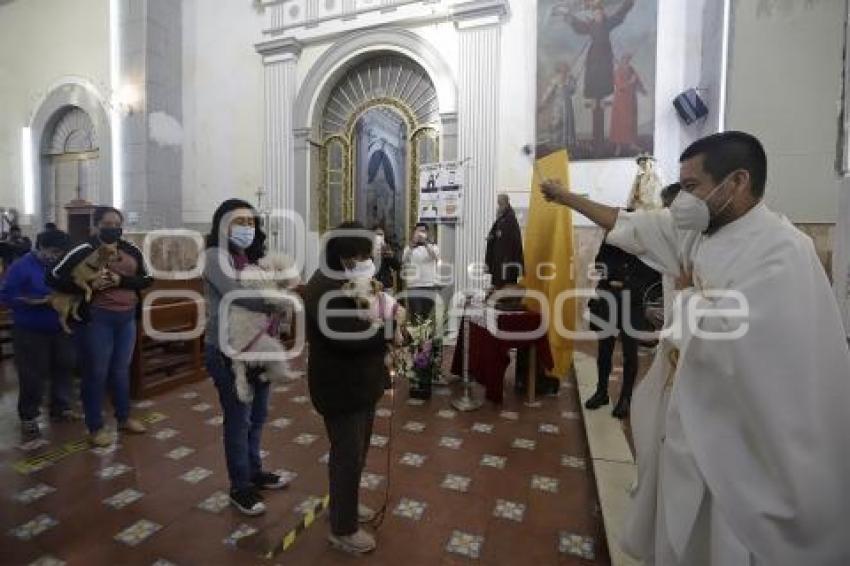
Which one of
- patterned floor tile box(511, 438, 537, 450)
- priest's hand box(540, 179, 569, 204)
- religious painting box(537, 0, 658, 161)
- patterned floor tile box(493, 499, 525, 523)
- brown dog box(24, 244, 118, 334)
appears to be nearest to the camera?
priest's hand box(540, 179, 569, 204)

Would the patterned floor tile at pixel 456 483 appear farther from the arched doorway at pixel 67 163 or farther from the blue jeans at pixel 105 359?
the arched doorway at pixel 67 163

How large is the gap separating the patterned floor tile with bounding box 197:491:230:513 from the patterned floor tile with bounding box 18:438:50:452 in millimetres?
1583

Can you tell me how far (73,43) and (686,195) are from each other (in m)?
12.0

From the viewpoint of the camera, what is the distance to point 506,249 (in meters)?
4.85

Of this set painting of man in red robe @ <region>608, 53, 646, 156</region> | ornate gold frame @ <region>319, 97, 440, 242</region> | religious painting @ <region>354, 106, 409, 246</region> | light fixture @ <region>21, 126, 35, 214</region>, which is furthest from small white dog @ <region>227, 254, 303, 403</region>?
light fixture @ <region>21, 126, 35, 214</region>

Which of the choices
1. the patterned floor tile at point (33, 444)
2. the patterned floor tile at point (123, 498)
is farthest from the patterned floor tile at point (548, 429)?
the patterned floor tile at point (33, 444)

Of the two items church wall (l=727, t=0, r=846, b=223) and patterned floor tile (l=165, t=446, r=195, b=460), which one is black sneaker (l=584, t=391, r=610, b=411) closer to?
church wall (l=727, t=0, r=846, b=223)

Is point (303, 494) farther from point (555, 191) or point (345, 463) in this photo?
point (555, 191)

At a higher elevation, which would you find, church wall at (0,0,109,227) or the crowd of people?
church wall at (0,0,109,227)

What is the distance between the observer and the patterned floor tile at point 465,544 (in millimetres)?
2359

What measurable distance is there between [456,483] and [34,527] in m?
2.24

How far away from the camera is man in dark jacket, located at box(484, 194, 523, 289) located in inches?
187

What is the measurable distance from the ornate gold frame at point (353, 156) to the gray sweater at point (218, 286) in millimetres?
5676

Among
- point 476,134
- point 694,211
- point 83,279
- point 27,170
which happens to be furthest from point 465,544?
Answer: point 27,170
